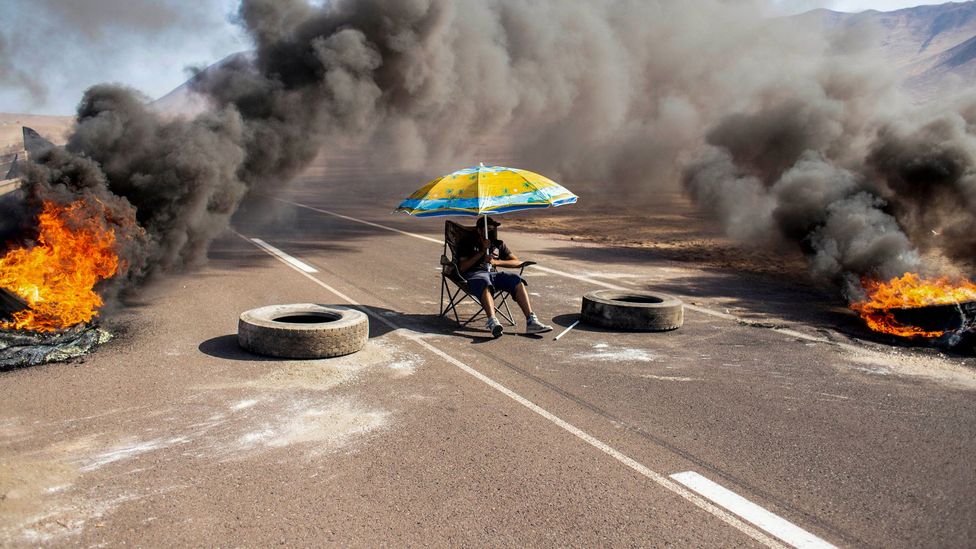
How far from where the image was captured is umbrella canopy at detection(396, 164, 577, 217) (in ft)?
24.1

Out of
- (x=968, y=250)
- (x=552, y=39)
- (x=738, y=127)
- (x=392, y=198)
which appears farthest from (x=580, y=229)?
(x=552, y=39)

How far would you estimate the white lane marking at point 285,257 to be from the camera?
11.6 m

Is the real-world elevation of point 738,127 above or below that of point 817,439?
above

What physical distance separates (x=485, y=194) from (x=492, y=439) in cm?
337

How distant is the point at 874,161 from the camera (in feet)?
43.3

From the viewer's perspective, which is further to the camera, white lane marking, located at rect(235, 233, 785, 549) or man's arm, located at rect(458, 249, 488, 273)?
man's arm, located at rect(458, 249, 488, 273)

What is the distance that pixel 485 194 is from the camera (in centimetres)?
740

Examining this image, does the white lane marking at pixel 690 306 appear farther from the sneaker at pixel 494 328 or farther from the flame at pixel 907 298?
the sneaker at pixel 494 328

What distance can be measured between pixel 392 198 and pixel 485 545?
26.1 meters

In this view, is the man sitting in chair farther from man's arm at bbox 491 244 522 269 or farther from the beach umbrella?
the beach umbrella

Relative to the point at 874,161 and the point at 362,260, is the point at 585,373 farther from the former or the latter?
the point at 874,161

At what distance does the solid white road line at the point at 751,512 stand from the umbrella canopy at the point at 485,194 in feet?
12.5

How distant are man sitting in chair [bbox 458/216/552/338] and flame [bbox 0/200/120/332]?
4.06 meters

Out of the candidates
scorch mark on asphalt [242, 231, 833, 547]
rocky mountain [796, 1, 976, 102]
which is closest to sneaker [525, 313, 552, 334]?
scorch mark on asphalt [242, 231, 833, 547]
